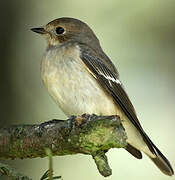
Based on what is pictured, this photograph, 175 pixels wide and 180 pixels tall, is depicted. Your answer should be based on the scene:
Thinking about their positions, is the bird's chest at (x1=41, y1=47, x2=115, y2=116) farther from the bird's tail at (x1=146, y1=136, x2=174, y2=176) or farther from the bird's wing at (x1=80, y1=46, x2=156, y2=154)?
the bird's tail at (x1=146, y1=136, x2=174, y2=176)

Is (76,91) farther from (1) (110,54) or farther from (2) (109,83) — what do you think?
(1) (110,54)

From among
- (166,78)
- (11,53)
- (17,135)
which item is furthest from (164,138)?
(17,135)

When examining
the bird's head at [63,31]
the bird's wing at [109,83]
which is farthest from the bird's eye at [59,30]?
the bird's wing at [109,83]

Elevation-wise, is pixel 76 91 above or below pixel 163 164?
above

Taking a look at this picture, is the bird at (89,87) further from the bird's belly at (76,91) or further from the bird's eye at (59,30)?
the bird's eye at (59,30)

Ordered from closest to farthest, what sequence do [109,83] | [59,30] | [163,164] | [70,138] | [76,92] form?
1. [70,138]
2. [76,92]
3. [163,164]
4. [109,83]
5. [59,30]

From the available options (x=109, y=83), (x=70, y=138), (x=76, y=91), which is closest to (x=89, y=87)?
(x=76, y=91)

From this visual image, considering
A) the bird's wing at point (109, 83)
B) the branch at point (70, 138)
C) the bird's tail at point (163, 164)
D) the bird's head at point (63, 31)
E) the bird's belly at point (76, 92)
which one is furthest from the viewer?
the bird's head at point (63, 31)
